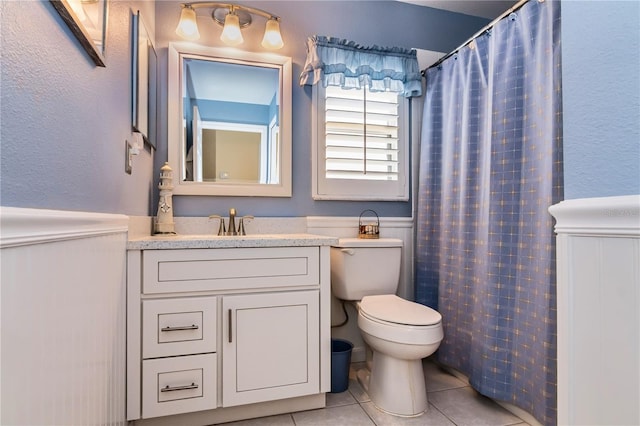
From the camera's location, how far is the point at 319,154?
219 cm

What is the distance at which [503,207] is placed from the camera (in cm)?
158

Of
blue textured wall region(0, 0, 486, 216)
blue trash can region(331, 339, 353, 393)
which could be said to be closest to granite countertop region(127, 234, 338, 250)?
blue textured wall region(0, 0, 486, 216)

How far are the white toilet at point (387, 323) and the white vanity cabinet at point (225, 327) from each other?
0.27 meters

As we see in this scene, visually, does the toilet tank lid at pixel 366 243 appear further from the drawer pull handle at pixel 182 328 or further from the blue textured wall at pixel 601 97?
the blue textured wall at pixel 601 97

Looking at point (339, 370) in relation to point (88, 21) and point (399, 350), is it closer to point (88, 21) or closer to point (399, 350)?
point (399, 350)

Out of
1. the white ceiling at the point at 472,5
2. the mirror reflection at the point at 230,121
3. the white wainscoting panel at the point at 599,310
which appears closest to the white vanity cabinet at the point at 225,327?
the mirror reflection at the point at 230,121

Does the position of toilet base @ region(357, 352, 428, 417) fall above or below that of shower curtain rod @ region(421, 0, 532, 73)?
below

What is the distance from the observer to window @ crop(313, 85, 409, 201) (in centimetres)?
219

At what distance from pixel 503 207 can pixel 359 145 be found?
3.19 ft

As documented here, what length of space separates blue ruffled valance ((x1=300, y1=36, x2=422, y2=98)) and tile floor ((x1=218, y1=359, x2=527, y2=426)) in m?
1.76

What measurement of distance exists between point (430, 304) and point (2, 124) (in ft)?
6.95

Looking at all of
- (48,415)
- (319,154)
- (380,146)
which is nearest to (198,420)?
(48,415)

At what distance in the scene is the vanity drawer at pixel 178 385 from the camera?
1.38 meters

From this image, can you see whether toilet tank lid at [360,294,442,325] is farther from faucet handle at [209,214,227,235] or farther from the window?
faucet handle at [209,214,227,235]
